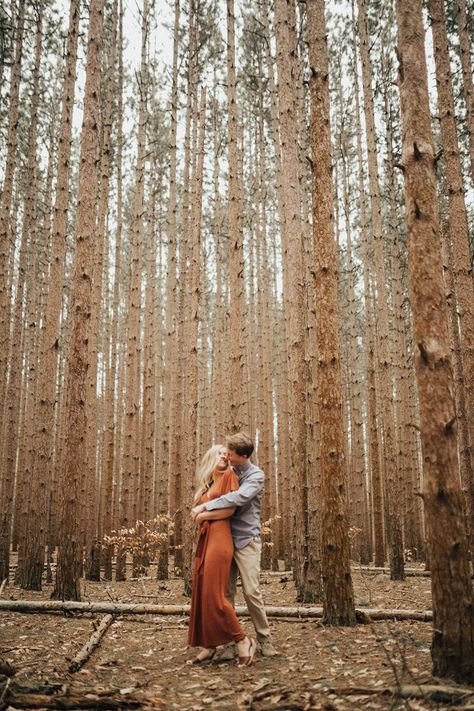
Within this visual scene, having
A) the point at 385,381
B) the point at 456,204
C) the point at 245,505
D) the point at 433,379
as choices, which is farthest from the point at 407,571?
the point at 433,379

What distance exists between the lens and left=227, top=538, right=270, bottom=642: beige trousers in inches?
160

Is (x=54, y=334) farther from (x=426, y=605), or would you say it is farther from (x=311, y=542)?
(x=426, y=605)

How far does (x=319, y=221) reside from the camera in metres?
5.29

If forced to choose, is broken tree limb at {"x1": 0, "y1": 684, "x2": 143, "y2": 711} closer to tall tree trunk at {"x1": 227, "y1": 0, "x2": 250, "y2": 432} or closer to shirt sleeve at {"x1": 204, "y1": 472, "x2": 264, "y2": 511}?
shirt sleeve at {"x1": 204, "y1": 472, "x2": 264, "y2": 511}

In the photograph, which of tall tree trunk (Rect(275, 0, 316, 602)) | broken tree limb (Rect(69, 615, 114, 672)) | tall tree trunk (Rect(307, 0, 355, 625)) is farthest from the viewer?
tall tree trunk (Rect(275, 0, 316, 602))

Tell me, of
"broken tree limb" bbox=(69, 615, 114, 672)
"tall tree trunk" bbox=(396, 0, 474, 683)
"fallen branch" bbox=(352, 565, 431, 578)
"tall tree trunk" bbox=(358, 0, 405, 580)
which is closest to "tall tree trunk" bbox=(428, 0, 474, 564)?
"tall tree trunk" bbox=(358, 0, 405, 580)

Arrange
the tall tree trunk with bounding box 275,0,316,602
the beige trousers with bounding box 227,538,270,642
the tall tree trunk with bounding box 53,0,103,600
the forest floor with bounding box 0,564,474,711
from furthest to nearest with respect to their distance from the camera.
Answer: the tall tree trunk with bounding box 275,0,316,602
the tall tree trunk with bounding box 53,0,103,600
the beige trousers with bounding box 227,538,270,642
the forest floor with bounding box 0,564,474,711

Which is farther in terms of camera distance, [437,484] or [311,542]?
[311,542]

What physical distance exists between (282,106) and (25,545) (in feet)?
25.2

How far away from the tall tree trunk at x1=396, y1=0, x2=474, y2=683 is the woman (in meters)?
1.52

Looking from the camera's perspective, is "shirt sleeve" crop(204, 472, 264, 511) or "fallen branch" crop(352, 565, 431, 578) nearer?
"shirt sleeve" crop(204, 472, 264, 511)

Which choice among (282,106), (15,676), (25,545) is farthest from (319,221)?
(25,545)

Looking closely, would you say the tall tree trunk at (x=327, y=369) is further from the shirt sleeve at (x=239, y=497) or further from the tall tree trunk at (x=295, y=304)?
the tall tree trunk at (x=295, y=304)

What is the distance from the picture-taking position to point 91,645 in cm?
441
